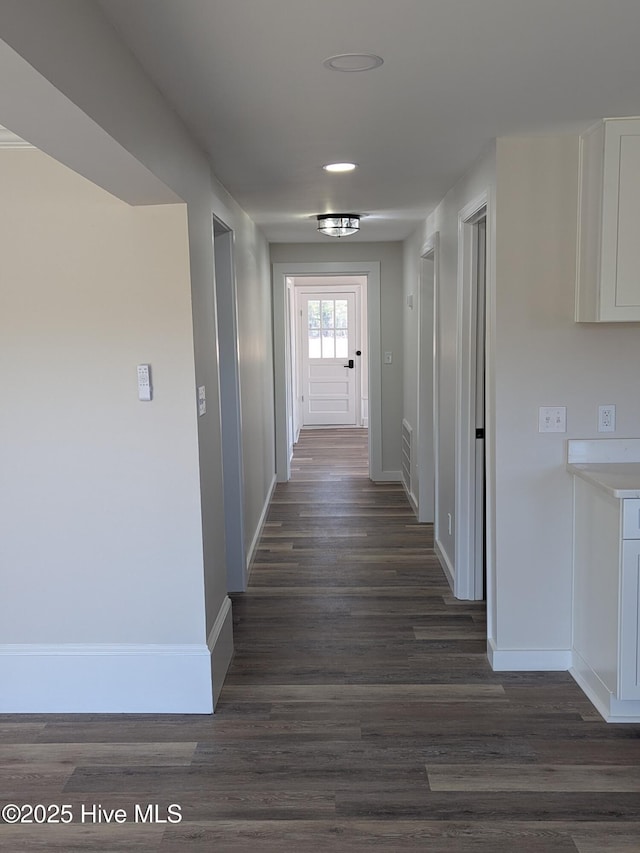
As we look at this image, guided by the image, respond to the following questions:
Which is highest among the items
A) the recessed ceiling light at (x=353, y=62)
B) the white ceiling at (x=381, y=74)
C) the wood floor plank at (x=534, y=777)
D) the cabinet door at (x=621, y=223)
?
the white ceiling at (x=381, y=74)

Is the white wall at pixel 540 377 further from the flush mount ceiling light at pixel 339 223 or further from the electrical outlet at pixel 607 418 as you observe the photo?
the flush mount ceiling light at pixel 339 223

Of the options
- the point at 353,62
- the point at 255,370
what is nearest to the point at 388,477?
the point at 255,370

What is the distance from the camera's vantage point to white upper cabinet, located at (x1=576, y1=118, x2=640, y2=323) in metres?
2.71

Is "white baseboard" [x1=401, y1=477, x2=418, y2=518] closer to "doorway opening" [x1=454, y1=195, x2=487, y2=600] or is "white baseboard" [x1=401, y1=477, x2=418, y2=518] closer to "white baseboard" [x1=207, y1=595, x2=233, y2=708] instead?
"doorway opening" [x1=454, y1=195, x2=487, y2=600]

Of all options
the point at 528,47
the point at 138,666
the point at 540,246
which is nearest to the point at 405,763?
the point at 138,666

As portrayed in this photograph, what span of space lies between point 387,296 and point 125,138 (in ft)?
17.1

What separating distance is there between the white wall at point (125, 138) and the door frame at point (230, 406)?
26 centimetres

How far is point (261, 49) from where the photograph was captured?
1949 millimetres

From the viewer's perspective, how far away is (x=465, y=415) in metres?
3.84

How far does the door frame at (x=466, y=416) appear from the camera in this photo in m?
3.68

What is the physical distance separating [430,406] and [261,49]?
384 cm

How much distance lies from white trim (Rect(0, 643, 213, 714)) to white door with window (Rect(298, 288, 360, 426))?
7.76 metres

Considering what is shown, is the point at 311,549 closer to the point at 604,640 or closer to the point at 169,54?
the point at 604,640

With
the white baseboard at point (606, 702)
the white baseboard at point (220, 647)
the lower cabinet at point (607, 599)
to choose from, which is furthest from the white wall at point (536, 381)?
the white baseboard at point (220, 647)
